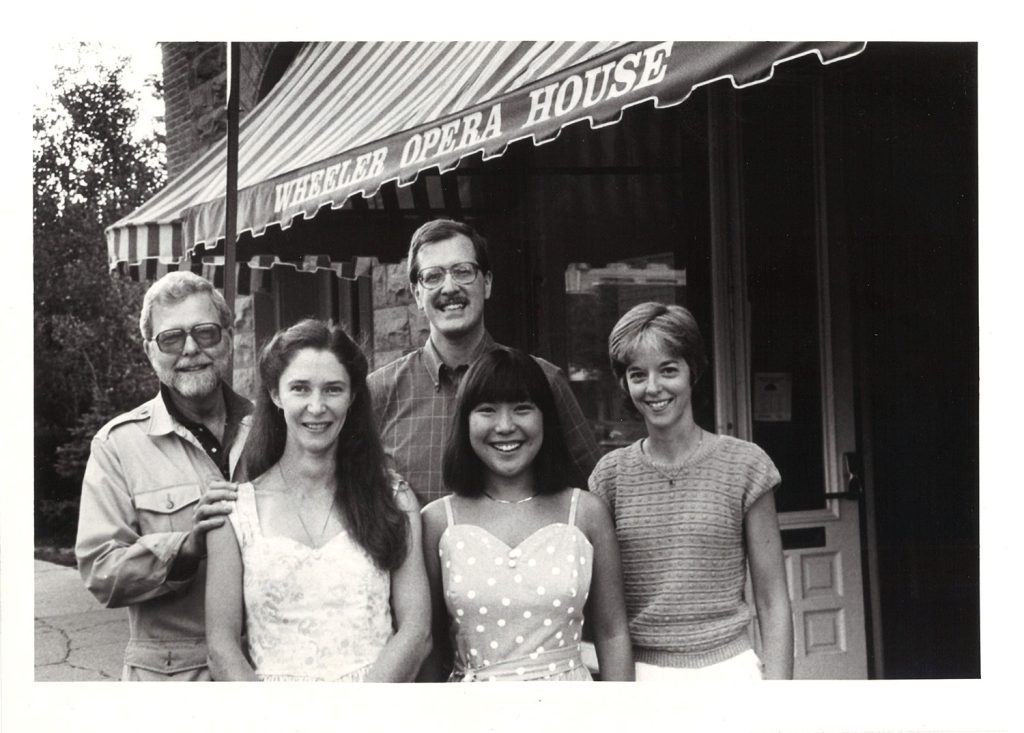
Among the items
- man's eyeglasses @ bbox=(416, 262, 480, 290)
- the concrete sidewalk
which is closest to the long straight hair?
man's eyeglasses @ bbox=(416, 262, 480, 290)

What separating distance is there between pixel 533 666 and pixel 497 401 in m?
0.81

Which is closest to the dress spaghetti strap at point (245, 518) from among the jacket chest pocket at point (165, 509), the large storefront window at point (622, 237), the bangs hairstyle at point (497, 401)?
the jacket chest pocket at point (165, 509)

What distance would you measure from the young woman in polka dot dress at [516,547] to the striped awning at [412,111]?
2.72 feet

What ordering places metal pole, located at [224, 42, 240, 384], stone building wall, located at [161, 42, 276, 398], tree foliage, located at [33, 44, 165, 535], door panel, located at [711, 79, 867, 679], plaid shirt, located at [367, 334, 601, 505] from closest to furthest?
plaid shirt, located at [367, 334, 601, 505], metal pole, located at [224, 42, 240, 384], tree foliage, located at [33, 44, 165, 535], door panel, located at [711, 79, 867, 679], stone building wall, located at [161, 42, 276, 398]

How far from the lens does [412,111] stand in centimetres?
451

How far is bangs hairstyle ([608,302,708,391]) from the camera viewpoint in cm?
383

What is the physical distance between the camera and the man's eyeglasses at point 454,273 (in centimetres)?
405

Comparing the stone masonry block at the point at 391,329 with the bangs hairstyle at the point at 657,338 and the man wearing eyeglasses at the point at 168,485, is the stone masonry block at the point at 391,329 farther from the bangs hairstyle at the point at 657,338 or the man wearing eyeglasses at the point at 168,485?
the bangs hairstyle at the point at 657,338

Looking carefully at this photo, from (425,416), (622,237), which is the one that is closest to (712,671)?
(425,416)

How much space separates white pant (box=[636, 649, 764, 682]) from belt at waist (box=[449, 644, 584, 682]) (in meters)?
0.23

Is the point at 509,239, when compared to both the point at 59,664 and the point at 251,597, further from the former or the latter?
the point at 59,664

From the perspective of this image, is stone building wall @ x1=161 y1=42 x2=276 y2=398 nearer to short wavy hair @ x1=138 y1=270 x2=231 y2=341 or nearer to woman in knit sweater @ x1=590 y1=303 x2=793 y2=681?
short wavy hair @ x1=138 y1=270 x2=231 y2=341

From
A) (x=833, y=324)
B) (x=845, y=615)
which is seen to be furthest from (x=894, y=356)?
(x=845, y=615)

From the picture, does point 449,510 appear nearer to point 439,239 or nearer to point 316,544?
point 316,544
